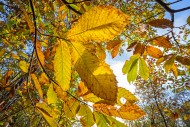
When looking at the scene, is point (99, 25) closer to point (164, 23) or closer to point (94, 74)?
point (94, 74)

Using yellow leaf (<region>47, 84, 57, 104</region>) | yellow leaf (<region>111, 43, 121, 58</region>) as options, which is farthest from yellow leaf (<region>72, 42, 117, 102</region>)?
yellow leaf (<region>111, 43, 121, 58</region>)

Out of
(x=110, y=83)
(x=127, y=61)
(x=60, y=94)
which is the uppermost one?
(x=127, y=61)

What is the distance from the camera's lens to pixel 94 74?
316 millimetres

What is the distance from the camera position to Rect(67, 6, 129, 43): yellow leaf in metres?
0.30

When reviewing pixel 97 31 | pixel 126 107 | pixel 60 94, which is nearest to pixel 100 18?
pixel 97 31

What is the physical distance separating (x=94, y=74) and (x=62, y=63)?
84 millimetres

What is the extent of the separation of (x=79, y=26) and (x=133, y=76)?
0.51 meters

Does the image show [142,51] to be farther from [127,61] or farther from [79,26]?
[79,26]

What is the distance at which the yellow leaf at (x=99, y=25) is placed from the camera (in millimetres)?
300

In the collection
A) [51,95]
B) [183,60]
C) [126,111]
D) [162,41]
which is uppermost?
[162,41]

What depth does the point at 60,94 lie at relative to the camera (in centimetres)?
63

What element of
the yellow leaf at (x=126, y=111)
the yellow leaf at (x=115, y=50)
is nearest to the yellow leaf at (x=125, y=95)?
the yellow leaf at (x=126, y=111)

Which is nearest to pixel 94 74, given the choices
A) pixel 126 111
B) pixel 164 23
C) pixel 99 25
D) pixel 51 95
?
pixel 99 25

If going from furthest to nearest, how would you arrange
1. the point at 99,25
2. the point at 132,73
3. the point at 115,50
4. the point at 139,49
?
the point at 115,50 < the point at 139,49 < the point at 132,73 < the point at 99,25
